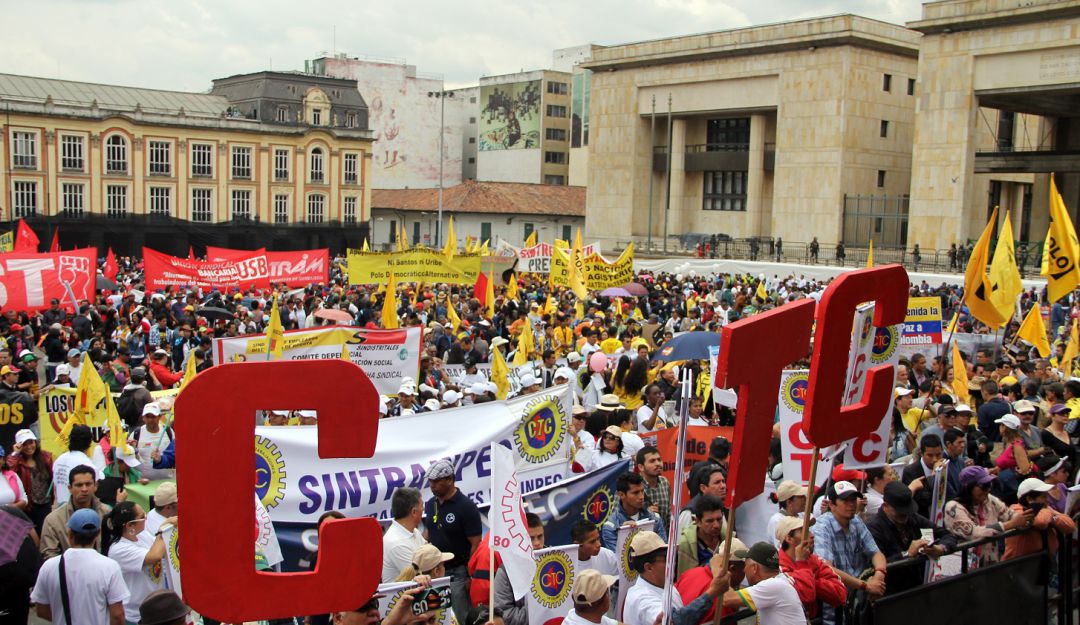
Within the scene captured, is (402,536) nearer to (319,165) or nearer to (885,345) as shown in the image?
(885,345)

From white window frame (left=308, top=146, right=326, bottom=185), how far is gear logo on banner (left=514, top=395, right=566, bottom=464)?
67679 mm

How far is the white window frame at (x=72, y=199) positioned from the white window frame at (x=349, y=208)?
16912mm

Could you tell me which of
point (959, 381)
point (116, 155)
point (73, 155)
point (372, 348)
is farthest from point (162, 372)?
point (116, 155)

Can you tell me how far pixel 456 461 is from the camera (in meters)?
8.35

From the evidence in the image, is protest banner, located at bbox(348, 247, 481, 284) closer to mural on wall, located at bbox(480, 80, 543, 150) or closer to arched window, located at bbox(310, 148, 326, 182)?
arched window, located at bbox(310, 148, 326, 182)

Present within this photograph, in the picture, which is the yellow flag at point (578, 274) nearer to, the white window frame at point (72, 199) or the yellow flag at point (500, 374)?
the yellow flag at point (500, 374)

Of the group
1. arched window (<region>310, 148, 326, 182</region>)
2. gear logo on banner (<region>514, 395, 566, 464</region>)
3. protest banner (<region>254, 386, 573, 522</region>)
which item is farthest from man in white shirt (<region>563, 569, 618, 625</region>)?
arched window (<region>310, 148, 326, 182</region>)

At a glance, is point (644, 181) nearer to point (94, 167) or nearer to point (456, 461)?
point (94, 167)

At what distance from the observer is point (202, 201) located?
70062 millimetres

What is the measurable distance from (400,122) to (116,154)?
82.9ft

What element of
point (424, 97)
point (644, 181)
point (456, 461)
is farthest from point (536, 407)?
point (424, 97)

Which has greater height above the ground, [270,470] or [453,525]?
[270,470]

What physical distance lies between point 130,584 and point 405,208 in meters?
69.9

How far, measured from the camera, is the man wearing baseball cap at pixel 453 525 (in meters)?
6.98
